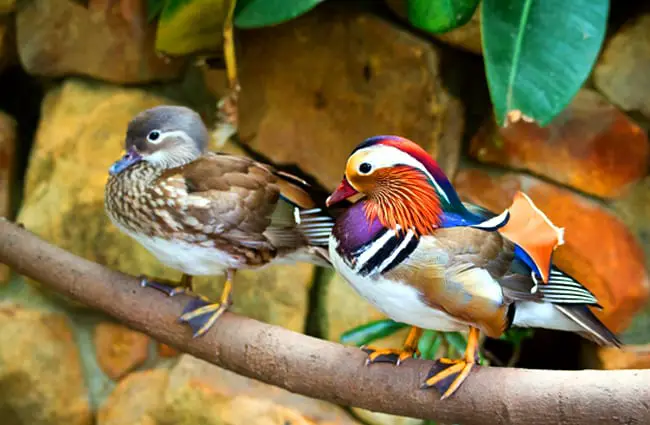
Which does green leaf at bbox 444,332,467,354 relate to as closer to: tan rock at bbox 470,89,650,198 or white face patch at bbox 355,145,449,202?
tan rock at bbox 470,89,650,198

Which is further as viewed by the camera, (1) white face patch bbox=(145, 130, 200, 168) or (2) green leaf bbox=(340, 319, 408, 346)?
(2) green leaf bbox=(340, 319, 408, 346)

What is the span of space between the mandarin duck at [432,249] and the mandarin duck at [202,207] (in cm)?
19

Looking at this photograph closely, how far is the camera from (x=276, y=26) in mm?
1264

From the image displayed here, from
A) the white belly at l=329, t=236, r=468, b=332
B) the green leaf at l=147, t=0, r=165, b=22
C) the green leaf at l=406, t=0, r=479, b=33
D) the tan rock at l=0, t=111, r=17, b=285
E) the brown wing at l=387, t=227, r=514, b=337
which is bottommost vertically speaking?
the tan rock at l=0, t=111, r=17, b=285

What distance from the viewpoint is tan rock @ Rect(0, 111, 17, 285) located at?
4.72 feet

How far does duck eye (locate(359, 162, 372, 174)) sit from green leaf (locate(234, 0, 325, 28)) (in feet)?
1.45

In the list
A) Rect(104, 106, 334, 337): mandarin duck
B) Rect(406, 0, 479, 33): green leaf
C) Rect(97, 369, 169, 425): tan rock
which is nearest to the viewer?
Rect(104, 106, 334, 337): mandarin duck

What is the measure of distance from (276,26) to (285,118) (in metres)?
0.16

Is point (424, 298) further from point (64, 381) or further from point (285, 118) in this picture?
point (64, 381)

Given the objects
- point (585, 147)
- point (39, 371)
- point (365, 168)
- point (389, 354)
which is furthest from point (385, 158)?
A: point (39, 371)

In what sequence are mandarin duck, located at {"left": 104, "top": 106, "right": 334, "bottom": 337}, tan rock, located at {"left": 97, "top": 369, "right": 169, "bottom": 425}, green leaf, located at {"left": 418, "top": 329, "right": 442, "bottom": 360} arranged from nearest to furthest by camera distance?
mandarin duck, located at {"left": 104, "top": 106, "right": 334, "bottom": 337} → green leaf, located at {"left": 418, "top": 329, "right": 442, "bottom": 360} → tan rock, located at {"left": 97, "top": 369, "right": 169, "bottom": 425}

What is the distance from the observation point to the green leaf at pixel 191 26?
1174 millimetres

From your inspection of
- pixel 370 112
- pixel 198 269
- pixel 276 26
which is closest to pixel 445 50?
pixel 370 112

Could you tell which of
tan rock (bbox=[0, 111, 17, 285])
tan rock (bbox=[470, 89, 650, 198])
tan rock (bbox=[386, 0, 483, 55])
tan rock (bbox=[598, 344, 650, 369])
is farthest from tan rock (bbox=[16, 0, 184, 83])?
tan rock (bbox=[598, 344, 650, 369])
